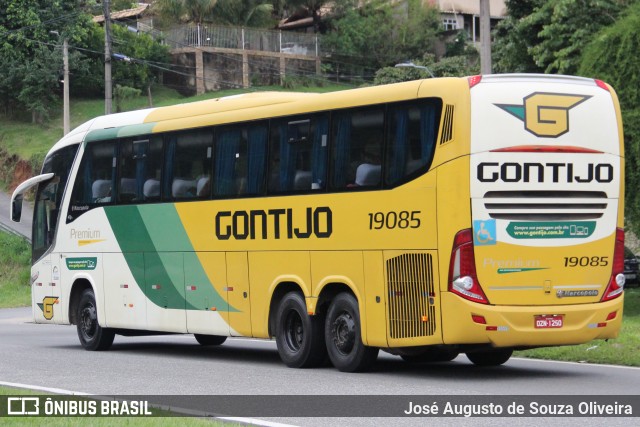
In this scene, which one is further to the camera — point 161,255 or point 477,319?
point 161,255

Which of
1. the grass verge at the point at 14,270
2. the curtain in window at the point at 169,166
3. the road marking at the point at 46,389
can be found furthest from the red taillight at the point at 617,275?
the grass verge at the point at 14,270

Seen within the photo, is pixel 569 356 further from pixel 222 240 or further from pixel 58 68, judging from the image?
pixel 58 68

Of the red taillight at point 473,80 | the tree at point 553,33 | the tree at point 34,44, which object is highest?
the tree at point 34,44

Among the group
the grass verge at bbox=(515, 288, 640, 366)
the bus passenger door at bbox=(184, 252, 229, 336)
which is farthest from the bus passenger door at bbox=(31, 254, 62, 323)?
the grass verge at bbox=(515, 288, 640, 366)

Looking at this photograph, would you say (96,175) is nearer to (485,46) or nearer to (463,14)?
(485,46)

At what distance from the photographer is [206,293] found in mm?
19719

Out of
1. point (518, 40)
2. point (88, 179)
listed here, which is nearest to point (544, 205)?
point (88, 179)

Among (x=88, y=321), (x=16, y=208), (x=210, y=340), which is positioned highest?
(x=16, y=208)

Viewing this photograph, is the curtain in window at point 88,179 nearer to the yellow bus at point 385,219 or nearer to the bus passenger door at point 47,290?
the yellow bus at point 385,219

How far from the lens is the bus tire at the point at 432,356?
17.0m

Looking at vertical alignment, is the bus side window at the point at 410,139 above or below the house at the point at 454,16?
below

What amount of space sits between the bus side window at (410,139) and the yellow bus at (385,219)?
0.06 ft

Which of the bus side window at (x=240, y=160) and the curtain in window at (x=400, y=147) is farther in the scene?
the bus side window at (x=240, y=160)

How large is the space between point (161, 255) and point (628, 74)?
12.8 meters
